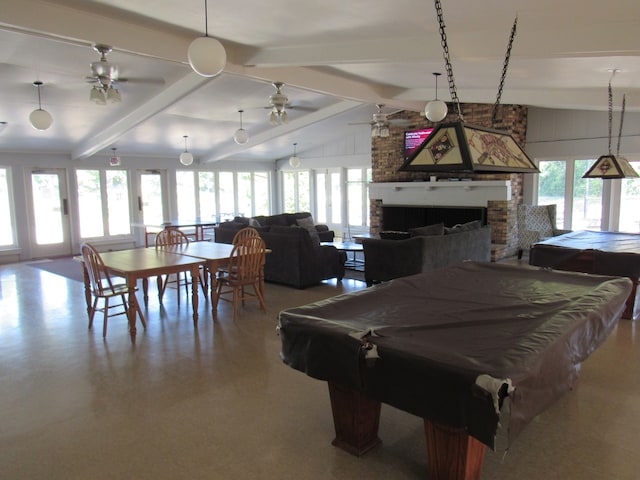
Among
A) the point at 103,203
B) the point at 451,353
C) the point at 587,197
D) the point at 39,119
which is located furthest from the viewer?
the point at 103,203

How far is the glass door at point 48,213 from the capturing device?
9.76 metres

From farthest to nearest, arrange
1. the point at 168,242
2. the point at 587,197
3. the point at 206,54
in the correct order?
the point at 587,197 → the point at 168,242 → the point at 206,54

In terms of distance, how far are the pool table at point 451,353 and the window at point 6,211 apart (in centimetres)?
943

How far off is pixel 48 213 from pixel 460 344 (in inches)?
407

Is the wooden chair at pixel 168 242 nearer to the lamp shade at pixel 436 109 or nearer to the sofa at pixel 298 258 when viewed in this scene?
the sofa at pixel 298 258

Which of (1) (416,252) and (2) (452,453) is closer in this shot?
(2) (452,453)

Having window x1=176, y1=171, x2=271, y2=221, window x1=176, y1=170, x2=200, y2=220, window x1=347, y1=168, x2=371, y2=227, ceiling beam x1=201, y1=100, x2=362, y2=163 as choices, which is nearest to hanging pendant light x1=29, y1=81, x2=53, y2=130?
ceiling beam x1=201, y1=100, x2=362, y2=163

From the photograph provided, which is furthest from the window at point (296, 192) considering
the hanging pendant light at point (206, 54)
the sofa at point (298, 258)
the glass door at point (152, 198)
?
the hanging pendant light at point (206, 54)

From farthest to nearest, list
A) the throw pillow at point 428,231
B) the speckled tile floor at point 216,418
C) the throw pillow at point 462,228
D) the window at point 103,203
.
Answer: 1. the window at point 103,203
2. the throw pillow at point 462,228
3. the throw pillow at point 428,231
4. the speckled tile floor at point 216,418

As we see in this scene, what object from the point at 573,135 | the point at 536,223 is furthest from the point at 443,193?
the point at 573,135

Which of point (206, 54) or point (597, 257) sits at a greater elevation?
point (206, 54)

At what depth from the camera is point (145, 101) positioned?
7.20m

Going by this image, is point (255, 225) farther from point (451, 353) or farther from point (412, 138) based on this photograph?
point (451, 353)

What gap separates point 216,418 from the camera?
2.92 metres
